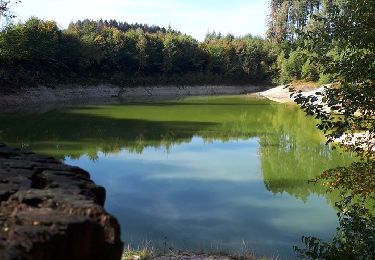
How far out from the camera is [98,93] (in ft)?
181

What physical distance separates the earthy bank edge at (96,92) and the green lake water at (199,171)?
23.1 feet

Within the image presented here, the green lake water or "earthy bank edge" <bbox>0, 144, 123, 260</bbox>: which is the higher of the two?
"earthy bank edge" <bbox>0, 144, 123, 260</bbox>

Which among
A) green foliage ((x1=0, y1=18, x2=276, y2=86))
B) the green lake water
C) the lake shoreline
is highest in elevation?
green foliage ((x1=0, y1=18, x2=276, y2=86))

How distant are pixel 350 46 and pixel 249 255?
14.9 feet

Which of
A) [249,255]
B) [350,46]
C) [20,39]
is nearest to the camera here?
[350,46]

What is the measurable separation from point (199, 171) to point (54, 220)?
15168 mm

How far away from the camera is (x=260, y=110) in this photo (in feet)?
143

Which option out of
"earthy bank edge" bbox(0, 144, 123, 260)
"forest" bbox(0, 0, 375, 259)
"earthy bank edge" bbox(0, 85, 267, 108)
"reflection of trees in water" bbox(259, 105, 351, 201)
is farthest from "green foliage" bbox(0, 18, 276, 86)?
"earthy bank edge" bbox(0, 144, 123, 260)

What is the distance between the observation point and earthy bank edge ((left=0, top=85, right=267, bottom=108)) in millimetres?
42031

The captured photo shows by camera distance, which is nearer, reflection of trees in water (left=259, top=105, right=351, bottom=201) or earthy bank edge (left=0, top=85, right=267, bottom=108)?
reflection of trees in water (left=259, top=105, right=351, bottom=201)

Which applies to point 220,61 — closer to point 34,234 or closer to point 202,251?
point 202,251

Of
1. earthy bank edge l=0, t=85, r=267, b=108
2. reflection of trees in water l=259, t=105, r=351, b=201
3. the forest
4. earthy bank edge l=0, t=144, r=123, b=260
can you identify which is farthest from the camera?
earthy bank edge l=0, t=85, r=267, b=108

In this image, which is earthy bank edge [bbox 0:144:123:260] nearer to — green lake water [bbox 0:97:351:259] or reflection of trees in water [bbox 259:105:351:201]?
green lake water [bbox 0:97:351:259]

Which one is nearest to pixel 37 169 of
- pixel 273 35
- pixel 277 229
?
pixel 277 229
